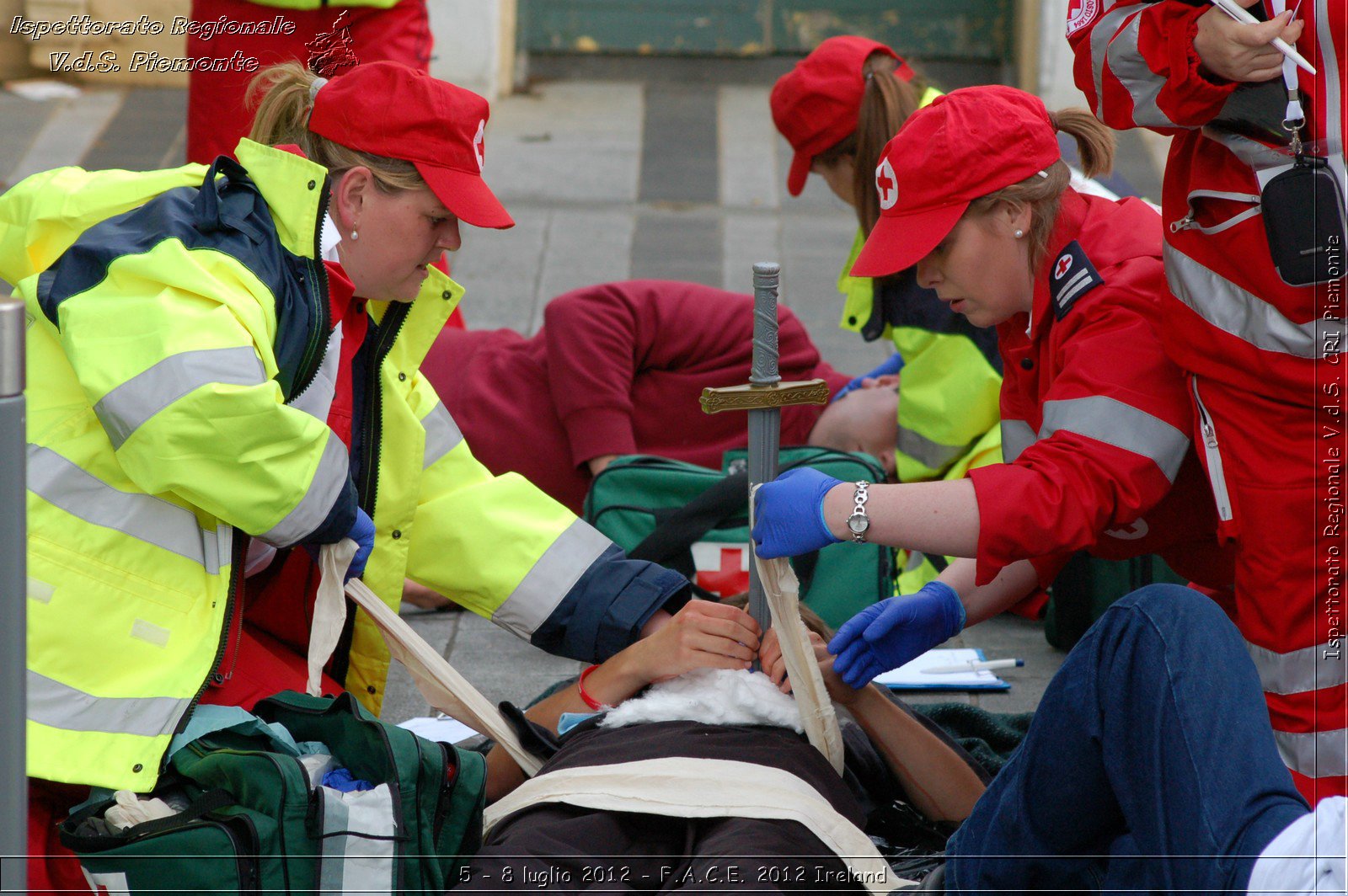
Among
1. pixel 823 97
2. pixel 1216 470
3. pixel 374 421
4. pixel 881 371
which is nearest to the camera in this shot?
pixel 1216 470

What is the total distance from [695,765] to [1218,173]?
1.18 m

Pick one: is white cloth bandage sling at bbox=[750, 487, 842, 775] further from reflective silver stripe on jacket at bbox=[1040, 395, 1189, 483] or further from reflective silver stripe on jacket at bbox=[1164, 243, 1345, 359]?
reflective silver stripe on jacket at bbox=[1164, 243, 1345, 359]

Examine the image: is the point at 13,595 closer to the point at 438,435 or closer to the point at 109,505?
the point at 109,505

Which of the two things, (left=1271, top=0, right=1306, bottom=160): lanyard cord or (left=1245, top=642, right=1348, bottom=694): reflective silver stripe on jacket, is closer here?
(left=1271, top=0, right=1306, bottom=160): lanyard cord

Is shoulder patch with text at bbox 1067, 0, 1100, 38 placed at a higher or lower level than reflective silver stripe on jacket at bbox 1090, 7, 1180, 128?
higher

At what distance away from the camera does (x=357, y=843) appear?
2.07m

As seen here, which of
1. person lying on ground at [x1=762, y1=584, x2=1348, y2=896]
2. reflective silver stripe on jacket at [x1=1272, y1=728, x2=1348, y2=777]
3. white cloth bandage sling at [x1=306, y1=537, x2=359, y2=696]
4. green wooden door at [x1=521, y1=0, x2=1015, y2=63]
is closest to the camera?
person lying on ground at [x1=762, y1=584, x2=1348, y2=896]

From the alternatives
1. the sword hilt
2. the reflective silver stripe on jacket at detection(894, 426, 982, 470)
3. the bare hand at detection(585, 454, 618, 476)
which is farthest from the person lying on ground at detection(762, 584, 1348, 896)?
the bare hand at detection(585, 454, 618, 476)

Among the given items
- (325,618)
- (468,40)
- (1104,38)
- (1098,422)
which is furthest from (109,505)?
(468,40)

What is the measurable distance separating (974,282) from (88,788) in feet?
5.15

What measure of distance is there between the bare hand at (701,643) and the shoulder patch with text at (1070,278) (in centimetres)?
75

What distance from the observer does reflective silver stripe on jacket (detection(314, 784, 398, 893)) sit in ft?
6.74

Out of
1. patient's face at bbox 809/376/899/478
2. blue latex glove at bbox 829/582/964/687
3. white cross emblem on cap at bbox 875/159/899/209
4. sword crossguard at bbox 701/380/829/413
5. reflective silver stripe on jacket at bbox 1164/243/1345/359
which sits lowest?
patient's face at bbox 809/376/899/478

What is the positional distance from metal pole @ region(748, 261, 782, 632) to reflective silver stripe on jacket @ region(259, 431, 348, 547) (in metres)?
0.65
